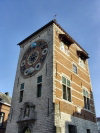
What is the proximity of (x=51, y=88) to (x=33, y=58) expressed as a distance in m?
5.24

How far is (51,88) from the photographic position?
12422 mm

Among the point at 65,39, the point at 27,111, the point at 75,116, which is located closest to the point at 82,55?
the point at 65,39

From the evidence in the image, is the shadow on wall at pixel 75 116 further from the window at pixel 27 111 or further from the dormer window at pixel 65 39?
the dormer window at pixel 65 39

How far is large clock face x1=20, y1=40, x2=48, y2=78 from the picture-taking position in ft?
50.1

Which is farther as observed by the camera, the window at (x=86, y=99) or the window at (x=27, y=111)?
the window at (x=86, y=99)

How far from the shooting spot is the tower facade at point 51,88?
11953mm

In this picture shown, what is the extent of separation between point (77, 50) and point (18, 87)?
8.78 m

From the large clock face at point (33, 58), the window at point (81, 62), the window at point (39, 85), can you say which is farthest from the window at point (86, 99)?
the large clock face at point (33, 58)

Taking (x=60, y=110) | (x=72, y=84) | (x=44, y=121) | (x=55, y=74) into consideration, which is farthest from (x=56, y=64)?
(x=44, y=121)

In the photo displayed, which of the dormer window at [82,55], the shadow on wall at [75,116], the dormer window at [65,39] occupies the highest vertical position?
the dormer window at [65,39]

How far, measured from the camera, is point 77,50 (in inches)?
751

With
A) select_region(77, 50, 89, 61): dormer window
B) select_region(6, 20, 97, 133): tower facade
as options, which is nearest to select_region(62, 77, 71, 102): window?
select_region(6, 20, 97, 133): tower facade

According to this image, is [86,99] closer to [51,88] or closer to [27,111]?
[51,88]

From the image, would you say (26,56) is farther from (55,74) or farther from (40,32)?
Answer: (55,74)
